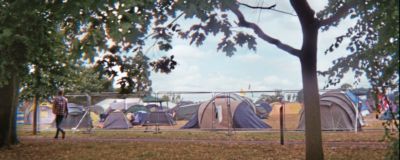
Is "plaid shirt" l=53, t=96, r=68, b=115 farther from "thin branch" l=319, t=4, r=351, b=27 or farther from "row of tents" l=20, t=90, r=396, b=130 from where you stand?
"thin branch" l=319, t=4, r=351, b=27

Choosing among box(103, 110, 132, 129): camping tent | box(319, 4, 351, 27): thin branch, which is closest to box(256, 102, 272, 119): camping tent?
box(103, 110, 132, 129): camping tent

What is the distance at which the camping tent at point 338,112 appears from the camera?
1908 centimetres

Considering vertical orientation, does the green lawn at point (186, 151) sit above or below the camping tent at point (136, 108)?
below

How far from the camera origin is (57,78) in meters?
14.7

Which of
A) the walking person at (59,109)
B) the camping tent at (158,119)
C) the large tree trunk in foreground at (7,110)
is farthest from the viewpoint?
the camping tent at (158,119)

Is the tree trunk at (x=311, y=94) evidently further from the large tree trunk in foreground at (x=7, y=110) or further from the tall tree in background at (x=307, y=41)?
the large tree trunk in foreground at (x=7, y=110)

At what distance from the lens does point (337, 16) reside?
9078 millimetres

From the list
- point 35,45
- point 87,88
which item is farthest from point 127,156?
point 87,88

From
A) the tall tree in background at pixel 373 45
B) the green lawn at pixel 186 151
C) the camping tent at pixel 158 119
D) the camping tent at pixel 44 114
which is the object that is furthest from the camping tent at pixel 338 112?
the camping tent at pixel 44 114

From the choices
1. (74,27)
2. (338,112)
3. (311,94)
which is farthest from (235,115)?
(74,27)

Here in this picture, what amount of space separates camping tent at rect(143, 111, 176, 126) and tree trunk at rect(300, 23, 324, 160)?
12268 mm

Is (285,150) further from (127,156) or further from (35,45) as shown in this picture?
(35,45)

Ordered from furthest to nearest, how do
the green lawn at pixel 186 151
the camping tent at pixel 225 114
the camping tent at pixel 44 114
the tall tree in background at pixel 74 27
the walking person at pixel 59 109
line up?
the camping tent at pixel 44 114 → the camping tent at pixel 225 114 → the walking person at pixel 59 109 → the green lawn at pixel 186 151 → the tall tree in background at pixel 74 27

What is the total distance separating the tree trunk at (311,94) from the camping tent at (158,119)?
12.3 meters
